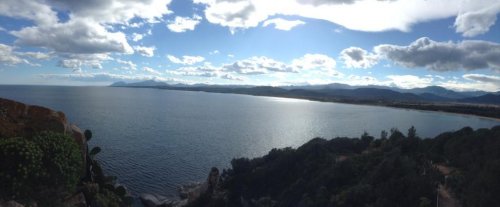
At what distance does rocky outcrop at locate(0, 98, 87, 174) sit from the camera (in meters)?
18.4

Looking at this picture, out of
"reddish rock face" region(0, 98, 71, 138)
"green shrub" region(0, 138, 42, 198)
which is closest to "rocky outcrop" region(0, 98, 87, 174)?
"reddish rock face" region(0, 98, 71, 138)

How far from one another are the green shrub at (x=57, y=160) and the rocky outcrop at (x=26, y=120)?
832 mm

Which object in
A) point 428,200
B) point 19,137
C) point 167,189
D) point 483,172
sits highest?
point 19,137

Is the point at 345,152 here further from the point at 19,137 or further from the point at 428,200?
the point at 19,137

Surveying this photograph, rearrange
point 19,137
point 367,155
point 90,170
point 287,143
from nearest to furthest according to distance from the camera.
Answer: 1. point 19,137
2. point 90,170
3. point 367,155
4. point 287,143

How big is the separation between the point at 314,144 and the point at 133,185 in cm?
2377

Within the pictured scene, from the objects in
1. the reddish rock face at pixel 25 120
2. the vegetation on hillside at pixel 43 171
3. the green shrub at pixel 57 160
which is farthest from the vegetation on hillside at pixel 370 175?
the reddish rock face at pixel 25 120

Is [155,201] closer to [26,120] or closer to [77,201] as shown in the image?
[77,201]

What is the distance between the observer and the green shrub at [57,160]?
17969 mm

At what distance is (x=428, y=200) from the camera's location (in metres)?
26.8

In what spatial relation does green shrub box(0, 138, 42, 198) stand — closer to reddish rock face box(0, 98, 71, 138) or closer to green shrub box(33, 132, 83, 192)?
green shrub box(33, 132, 83, 192)

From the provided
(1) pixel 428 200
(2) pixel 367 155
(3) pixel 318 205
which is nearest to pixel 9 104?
(3) pixel 318 205

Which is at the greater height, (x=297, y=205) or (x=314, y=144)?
(x=314, y=144)

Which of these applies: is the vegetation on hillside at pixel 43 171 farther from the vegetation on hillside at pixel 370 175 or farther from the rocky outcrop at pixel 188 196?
the rocky outcrop at pixel 188 196
